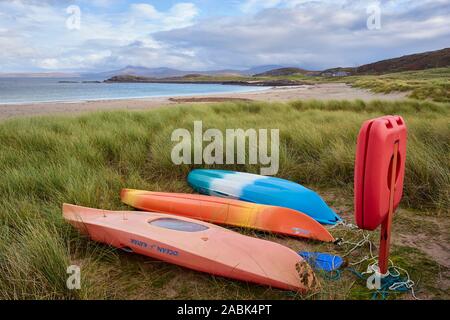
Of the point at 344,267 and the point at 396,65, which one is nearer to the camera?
the point at 344,267

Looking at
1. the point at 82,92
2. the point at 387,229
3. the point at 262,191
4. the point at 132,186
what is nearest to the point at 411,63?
the point at 82,92

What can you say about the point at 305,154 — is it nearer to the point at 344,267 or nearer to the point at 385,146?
the point at 344,267

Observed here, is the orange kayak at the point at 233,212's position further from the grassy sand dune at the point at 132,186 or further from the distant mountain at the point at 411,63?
the distant mountain at the point at 411,63

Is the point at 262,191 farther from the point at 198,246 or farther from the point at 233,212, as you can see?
the point at 198,246

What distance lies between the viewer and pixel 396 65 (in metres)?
72.7

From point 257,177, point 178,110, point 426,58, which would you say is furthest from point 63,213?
point 426,58

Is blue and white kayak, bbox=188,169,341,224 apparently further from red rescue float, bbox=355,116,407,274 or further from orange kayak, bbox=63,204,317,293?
red rescue float, bbox=355,116,407,274

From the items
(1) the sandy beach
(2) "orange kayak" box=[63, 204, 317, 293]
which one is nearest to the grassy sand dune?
(2) "orange kayak" box=[63, 204, 317, 293]

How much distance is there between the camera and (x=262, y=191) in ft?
12.7

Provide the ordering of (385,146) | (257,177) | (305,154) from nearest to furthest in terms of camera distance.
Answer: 1. (385,146)
2. (257,177)
3. (305,154)

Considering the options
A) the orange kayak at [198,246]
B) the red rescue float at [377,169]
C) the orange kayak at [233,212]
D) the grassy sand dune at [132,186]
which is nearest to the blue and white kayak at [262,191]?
the grassy sand dune at [132,186]

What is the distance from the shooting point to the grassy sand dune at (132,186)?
90.9 inches

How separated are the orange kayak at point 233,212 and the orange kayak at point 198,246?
416 millimetres

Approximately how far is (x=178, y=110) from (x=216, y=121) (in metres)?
2.15
